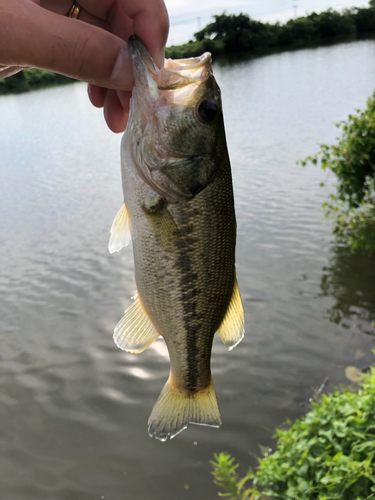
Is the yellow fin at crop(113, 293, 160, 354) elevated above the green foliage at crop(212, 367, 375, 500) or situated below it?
above

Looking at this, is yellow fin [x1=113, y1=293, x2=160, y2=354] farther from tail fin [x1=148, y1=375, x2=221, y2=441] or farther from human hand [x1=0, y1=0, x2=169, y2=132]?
human hand [x1=0, y1=0, x2=169, y2=132]

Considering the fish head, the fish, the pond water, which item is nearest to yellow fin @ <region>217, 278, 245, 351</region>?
the fish

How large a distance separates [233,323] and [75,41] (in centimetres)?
143

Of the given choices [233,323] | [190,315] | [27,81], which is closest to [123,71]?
[190,315]

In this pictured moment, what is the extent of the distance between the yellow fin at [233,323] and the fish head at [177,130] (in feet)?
1.84

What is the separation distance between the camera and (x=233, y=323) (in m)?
1.98

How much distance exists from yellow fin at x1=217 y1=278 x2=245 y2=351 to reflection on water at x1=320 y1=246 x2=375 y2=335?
5414mm

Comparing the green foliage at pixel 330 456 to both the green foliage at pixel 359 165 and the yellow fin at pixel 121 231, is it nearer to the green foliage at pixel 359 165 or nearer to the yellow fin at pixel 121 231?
the yellow fin at pixel 121 231

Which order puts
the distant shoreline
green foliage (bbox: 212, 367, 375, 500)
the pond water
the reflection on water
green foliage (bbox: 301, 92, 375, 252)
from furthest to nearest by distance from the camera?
the distant shoreline
the reflection on water
green foliage (bbox: 301, 92, 375, 252)
the pond water
green foliage (bbox: 212, 367, 375, 500)

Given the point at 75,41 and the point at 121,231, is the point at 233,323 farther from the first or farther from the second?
the point at 75,41

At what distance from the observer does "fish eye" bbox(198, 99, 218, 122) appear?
175 cm

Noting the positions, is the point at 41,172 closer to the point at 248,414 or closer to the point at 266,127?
the point at 266,127

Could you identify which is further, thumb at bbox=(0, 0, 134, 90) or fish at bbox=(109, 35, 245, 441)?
fish at bbox=(109, 35, 245, 441)

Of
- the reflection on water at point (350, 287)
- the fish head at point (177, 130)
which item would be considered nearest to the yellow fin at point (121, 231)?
the fish head at point (177, 130)
